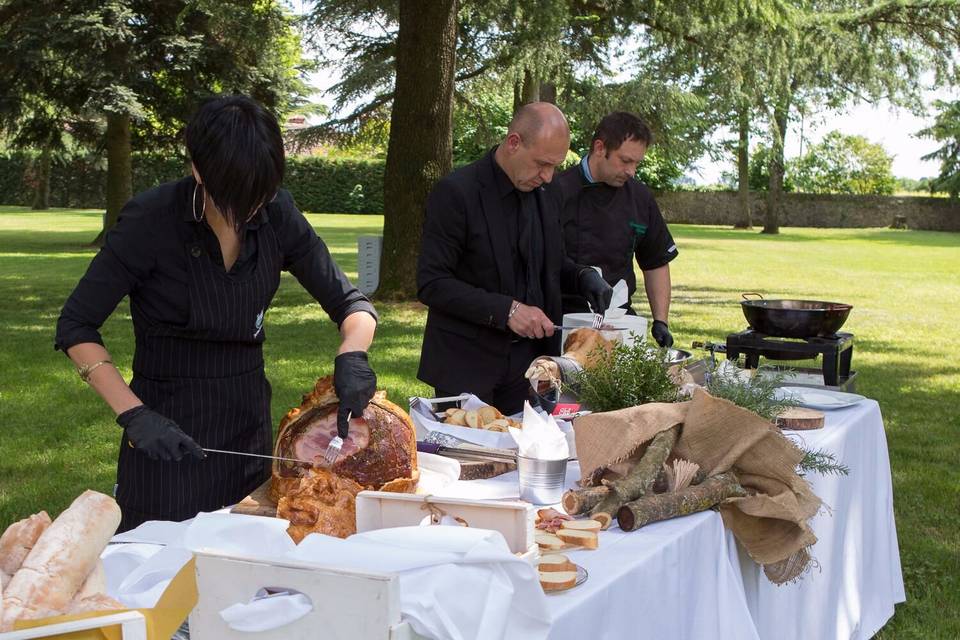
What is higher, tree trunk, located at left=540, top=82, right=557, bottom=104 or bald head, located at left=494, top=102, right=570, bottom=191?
tree trunk, located at left=540, top=82, right=557, bottom=104

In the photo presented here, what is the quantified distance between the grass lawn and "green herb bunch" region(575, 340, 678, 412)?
1840 mm

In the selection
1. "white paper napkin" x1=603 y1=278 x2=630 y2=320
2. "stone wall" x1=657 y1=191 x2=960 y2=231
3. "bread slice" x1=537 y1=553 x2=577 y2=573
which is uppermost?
"stone wall" x1=657 y1=191 x2=960 y2=231

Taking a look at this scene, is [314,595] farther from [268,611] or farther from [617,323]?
[617,323]

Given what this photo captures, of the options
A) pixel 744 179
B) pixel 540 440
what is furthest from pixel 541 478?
pixel 744 179

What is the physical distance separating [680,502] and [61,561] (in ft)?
4.23

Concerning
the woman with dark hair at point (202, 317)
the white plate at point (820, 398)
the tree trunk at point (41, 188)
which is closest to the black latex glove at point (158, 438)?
the woman with dark hair at point (202, 317)

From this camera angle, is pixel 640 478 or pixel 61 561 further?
pixel 640 478

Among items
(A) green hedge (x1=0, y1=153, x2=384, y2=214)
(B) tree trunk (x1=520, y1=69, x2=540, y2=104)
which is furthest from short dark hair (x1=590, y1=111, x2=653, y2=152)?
(A) green hedge (x1=0, y1=153, x2=384, y2=214)

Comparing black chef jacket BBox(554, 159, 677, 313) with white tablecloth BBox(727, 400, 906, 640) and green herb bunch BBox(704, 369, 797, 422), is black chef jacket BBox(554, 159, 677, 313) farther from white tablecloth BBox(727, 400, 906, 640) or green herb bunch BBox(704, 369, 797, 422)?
green herb bunch BBox(704, 369, 797, 422)

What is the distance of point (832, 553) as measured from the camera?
10.6 ft

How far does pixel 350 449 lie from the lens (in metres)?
2.29

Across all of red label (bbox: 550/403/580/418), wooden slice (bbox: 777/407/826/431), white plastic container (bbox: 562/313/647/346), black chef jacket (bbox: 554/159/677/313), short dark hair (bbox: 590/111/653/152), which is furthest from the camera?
black chef jacket (bbox: 554/159/677/313)

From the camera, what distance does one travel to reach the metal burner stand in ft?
13.1

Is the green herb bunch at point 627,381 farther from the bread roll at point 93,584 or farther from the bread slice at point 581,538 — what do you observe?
the bread roll at point 93,584
